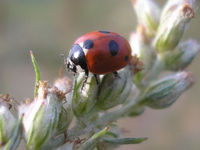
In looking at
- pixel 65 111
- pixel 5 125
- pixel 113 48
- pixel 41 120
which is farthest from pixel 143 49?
pixel 5 125

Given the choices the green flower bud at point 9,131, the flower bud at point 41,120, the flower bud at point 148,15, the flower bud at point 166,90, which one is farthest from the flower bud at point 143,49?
the green flower bud at point 9,131

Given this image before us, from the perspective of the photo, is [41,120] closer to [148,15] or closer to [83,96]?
[83,96]

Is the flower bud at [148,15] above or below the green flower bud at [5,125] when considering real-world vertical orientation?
above

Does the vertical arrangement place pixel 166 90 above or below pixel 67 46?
below

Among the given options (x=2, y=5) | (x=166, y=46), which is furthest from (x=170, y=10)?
(x=2, y=5)

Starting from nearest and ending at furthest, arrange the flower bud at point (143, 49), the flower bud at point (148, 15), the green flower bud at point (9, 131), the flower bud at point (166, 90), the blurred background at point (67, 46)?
the green flower bud at point (9, 131)
the flower bud at point (166, 90)
the flower bud at point (143, 49)
the flower bud at point (148, 15)
the blurred background at point (67, 46)

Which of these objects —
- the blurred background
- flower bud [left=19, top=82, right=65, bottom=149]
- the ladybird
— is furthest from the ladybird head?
the blurred background

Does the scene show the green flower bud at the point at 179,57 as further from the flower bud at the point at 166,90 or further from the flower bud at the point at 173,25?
the flower bud at the point at 166,90
